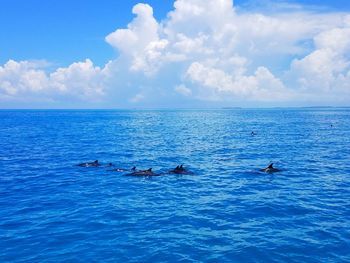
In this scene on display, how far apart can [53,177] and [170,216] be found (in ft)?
67.2

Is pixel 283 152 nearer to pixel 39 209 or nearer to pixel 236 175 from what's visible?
pixel 236 175

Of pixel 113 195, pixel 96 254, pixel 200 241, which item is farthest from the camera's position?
pixel 113 195

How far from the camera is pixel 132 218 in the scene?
27156mm

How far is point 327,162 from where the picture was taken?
1999 inches

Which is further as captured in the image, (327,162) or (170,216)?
(327,162)

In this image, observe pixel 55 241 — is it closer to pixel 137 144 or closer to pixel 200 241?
pixel 200 241

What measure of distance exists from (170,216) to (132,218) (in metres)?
3.05

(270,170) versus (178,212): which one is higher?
(270,170)

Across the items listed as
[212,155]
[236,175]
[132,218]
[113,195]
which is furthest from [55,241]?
[212,155]

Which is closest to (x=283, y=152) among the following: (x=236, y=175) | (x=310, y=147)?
(x=310, y=147)

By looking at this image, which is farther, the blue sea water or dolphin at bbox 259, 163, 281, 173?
dolphin at bbox 259, 163, 281, 173

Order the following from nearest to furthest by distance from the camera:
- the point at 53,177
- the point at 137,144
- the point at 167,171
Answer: the point at 53,177 < the point at 167,171 < the point at 137,144

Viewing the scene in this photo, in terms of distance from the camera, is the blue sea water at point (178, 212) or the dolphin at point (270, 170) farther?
the dolphin at point (270, 170)

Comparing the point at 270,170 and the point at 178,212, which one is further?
the point at 270,170
